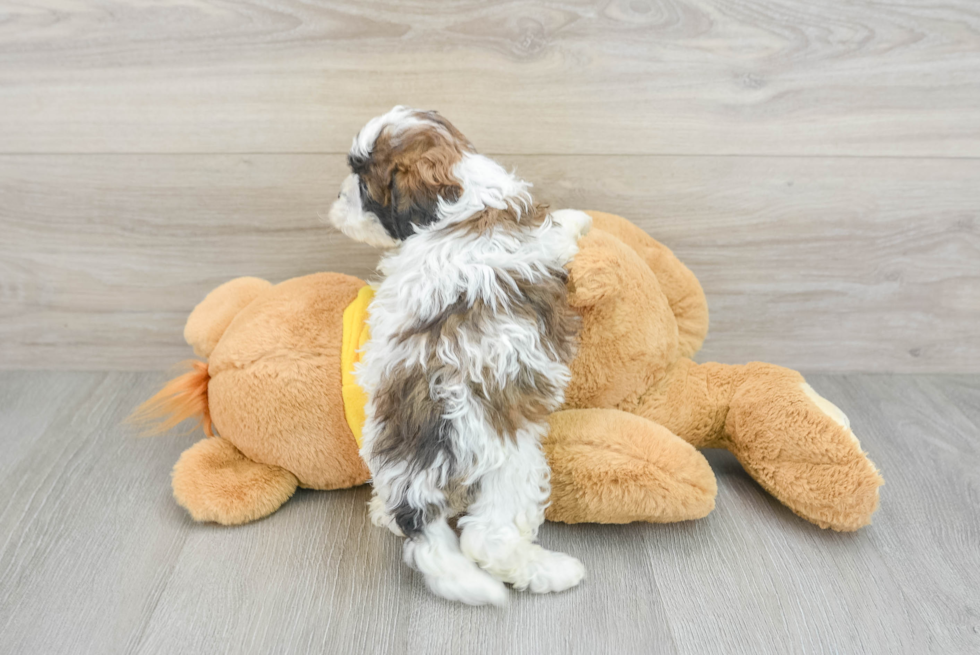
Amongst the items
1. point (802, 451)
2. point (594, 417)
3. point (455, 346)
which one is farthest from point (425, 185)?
point (802, 451)

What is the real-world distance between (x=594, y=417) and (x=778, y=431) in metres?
0.27

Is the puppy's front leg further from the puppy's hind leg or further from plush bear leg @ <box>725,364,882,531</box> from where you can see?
plush bear leg @ <box>725,364,882,531</box>

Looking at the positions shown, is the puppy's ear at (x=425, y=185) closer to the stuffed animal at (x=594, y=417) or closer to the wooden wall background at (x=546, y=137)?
the stuffed animal at (x=594, y=417)

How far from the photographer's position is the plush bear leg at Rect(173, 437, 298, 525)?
963 mm

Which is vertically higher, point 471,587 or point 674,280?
point 674,280

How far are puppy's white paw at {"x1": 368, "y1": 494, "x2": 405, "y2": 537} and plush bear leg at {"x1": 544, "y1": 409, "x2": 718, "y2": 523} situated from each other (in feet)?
0.73

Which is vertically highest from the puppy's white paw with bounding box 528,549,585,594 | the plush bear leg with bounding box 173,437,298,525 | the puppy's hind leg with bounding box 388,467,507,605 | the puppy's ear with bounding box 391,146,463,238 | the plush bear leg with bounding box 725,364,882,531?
the puppy's ear with bounding box 391,146,463,238

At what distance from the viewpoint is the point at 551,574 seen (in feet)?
2.85

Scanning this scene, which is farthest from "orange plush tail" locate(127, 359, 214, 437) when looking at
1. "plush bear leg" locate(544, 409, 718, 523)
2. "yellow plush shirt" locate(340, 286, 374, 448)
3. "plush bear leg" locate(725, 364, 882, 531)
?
"plush bear leg" locate(725, 364, 882, 531)

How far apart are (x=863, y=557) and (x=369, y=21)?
1093 millimetres

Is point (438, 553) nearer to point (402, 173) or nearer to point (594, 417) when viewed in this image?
point (594, 417)

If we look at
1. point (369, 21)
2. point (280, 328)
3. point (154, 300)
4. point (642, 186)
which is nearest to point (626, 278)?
point (642, 186)

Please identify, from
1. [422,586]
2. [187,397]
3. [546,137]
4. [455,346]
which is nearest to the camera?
[455,346]

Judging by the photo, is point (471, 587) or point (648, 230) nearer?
point (471, 587)
